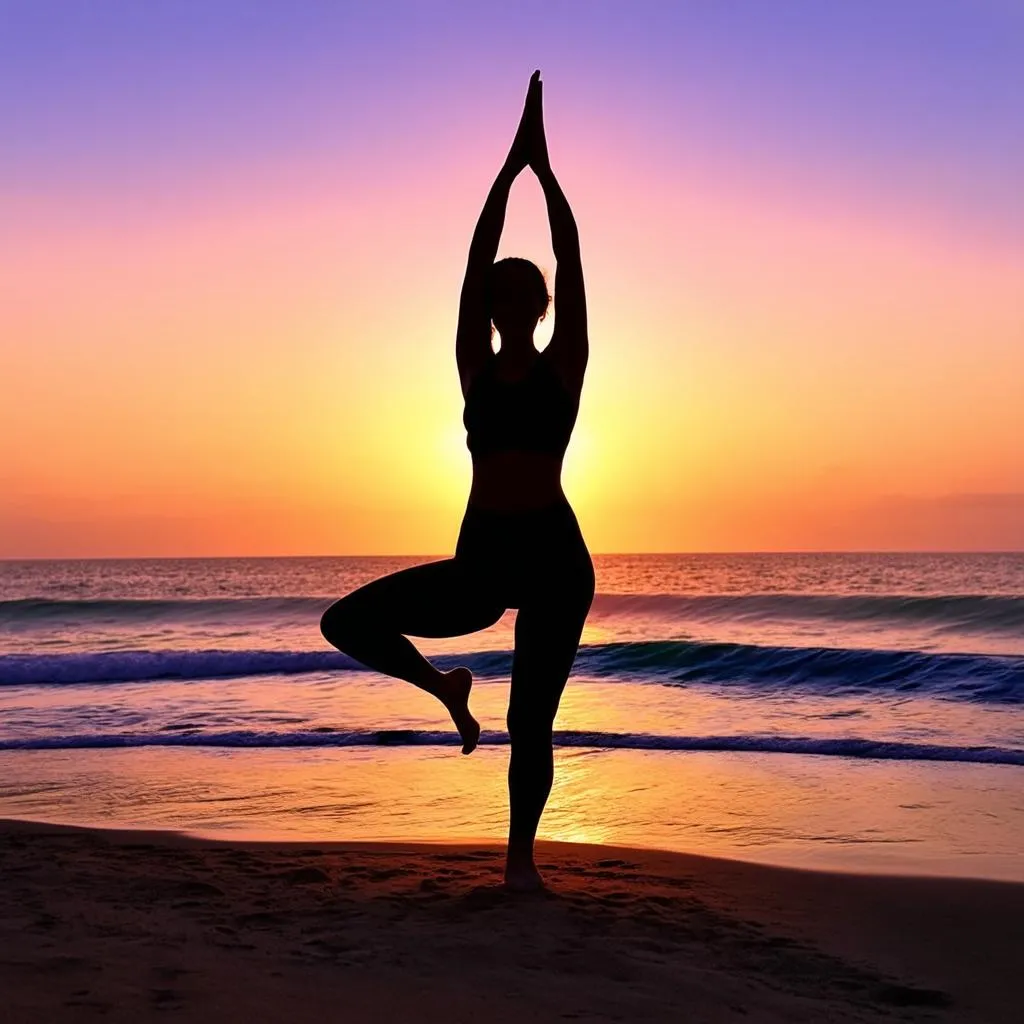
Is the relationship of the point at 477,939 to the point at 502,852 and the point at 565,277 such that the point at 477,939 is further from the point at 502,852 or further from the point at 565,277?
the point at 565,277

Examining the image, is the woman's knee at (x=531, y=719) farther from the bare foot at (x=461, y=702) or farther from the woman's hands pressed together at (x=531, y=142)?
the woman's hands pressed together at (x=531, y=142)

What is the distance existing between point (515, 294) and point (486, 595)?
3.41 feet

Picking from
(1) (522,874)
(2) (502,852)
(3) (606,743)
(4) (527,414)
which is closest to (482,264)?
(4) (527,414)

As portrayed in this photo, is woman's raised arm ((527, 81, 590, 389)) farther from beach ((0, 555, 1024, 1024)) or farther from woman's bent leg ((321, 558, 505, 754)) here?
beach ((0, 555, 1024, 1024))

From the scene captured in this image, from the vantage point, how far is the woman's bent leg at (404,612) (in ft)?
12.5

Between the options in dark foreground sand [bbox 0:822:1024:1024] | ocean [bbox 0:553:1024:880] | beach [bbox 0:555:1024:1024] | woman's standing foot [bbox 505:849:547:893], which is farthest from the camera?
ocean [bbox 0:553:1024:880]

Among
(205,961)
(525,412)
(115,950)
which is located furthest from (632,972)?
(525,412)

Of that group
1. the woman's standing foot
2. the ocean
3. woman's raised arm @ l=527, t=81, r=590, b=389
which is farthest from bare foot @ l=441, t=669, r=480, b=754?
the ocean

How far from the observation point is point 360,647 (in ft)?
12.6

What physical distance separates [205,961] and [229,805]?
12.5ft

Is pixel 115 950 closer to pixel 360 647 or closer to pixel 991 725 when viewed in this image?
pixel 360 647

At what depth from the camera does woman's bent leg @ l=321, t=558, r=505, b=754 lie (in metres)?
3.82

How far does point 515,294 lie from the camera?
3.99 m

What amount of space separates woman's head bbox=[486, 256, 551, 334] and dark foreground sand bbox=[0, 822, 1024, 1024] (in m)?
1.98
